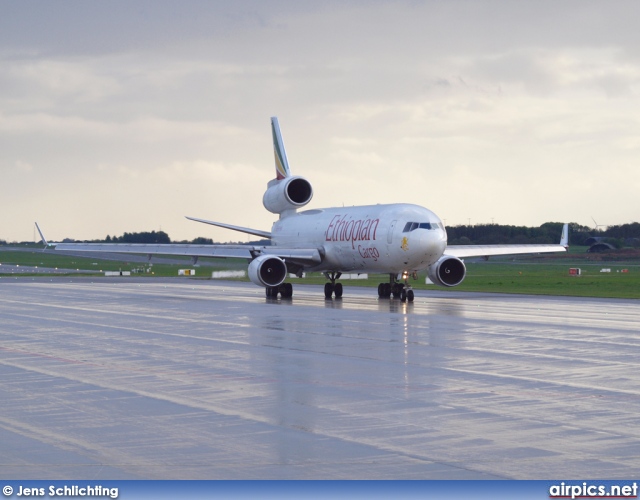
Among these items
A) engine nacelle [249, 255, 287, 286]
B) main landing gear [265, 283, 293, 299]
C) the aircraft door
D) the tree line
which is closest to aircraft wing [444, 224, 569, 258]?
the aircraft door

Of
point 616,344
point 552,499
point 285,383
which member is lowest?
point 552,499

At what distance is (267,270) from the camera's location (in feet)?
140

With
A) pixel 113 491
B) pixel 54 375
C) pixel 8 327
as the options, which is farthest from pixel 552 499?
pixel 8 327

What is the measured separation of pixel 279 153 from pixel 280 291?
1190cm

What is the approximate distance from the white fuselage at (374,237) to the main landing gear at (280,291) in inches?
110

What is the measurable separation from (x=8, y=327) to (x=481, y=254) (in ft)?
80.4

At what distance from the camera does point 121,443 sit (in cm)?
1019

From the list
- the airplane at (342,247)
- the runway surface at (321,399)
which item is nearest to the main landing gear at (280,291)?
the airplane at (342,247)

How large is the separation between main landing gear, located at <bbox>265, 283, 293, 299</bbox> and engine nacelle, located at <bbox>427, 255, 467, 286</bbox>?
20.8 ft

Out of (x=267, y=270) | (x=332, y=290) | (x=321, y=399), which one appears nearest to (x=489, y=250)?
(x=332, y=290)

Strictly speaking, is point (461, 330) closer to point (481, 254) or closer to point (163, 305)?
point (163, 305)

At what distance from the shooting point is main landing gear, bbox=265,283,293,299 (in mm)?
41969

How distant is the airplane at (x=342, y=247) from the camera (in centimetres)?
3872

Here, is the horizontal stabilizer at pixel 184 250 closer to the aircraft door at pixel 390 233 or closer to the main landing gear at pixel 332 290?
the main landing gear at pixel 332 290
